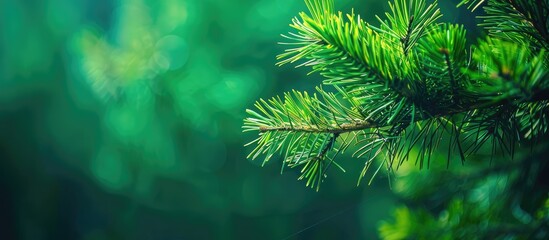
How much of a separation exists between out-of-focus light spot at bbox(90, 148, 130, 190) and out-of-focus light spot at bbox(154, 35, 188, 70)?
41 cm

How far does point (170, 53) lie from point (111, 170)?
1.70 ft

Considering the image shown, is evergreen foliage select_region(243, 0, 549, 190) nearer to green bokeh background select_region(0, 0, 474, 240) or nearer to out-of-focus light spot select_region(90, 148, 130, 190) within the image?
green bokeh background select_region(0, 0, 474, 240)

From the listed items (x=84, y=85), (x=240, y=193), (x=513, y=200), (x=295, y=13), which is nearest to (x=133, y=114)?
(x=84, y=85)

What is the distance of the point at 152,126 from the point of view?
5.14 feet

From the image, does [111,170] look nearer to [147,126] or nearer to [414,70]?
[147,126]

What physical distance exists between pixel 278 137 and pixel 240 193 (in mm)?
1441

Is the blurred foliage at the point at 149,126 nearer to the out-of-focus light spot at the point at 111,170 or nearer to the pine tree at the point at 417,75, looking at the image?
the out-of-focus light spot at the point at 111,170

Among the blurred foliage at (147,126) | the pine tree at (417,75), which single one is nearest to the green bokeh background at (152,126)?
the blurred foliage at (147,126)

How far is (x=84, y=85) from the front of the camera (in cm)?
175

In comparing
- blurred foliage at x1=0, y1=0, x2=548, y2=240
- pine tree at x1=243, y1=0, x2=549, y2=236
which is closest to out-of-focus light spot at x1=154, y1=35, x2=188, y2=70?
blurred foliage at x1=0, y1=0, x2=548, y2=240

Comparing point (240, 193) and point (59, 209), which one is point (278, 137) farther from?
point (59, 209)

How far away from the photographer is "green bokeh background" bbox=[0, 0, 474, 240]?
1.46 m

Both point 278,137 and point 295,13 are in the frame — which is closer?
point 278,137

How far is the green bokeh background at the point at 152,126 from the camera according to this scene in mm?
1462
